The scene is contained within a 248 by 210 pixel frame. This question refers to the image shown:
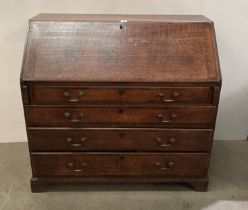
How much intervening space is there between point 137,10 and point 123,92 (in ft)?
2.50

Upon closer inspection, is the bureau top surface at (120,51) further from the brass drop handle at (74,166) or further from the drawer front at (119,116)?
the brass drop handle at (74,166)


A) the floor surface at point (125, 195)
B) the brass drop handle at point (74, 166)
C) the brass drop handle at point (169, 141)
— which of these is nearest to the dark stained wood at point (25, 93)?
the brass drop handle at point (74, 166)

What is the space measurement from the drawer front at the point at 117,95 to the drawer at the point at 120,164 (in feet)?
1.18

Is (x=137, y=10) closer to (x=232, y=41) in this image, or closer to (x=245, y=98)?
(x=232, y=41)

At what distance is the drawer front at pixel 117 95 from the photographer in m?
1.63

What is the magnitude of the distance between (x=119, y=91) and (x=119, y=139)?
0.31m

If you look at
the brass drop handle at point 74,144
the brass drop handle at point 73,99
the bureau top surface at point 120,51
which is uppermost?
the bureau top surface at point 120,51

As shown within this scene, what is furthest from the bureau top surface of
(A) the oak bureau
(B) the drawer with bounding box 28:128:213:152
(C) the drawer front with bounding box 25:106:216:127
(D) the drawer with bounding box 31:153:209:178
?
(D) the drawer with bounding box 31:153:209:178

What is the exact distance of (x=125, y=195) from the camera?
1.93 meters

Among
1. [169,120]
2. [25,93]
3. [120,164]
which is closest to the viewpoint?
[25,93]

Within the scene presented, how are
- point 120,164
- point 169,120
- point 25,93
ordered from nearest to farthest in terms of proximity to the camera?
1. point 25,93
2. point 169,120
3. point 120,164

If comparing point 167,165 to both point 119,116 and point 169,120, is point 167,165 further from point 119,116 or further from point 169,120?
point 119,116

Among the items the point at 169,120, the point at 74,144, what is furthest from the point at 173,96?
the point at 74,144

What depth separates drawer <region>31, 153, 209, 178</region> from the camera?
1.83m
